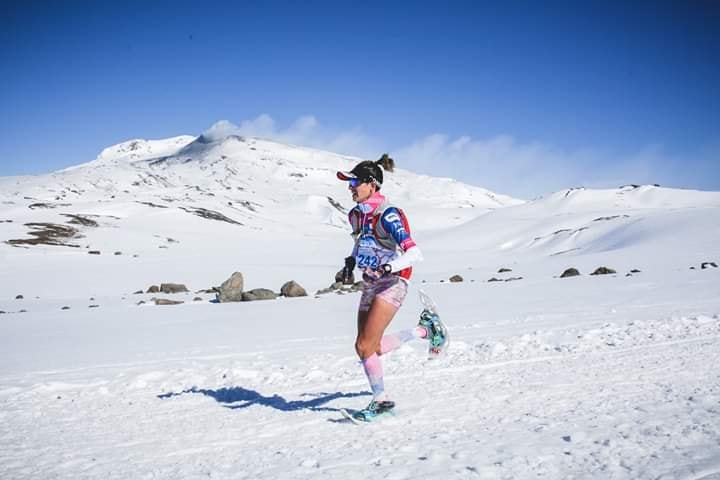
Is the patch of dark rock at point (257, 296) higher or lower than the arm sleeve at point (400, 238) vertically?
lower

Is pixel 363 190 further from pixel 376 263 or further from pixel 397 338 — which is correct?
pixel 397 338

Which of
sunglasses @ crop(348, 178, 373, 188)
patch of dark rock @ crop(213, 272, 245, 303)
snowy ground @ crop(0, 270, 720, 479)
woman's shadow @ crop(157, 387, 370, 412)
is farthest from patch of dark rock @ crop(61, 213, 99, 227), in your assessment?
sunglasses @ crop(348, 178, 373, 188)

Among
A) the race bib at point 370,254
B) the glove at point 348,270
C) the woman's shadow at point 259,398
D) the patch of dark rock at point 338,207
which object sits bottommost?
the woman's shadow at point 259,398

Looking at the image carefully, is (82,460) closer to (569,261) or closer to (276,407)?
(276,407)

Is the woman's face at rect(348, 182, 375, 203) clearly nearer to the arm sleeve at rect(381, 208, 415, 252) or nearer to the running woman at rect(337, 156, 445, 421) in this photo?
the running woman at rect(337, 156, 445, 421)

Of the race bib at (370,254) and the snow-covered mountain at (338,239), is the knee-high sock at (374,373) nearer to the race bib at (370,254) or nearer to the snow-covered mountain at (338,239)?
the race bib at (370,254)

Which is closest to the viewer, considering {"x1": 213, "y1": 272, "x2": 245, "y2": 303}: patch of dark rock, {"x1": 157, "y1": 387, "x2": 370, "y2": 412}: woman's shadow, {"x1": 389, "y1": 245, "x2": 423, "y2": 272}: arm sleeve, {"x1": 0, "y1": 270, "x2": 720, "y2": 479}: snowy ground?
{"x1": 0, "y1": 270, "x2": 720, "y2": 479}: snowy ground

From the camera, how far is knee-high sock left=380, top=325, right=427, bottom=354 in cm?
559

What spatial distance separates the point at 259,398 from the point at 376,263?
242cm

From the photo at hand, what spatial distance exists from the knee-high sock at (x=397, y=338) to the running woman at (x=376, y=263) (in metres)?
0.01

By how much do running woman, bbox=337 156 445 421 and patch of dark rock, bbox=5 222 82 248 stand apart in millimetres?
47423

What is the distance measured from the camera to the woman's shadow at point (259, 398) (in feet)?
18.9

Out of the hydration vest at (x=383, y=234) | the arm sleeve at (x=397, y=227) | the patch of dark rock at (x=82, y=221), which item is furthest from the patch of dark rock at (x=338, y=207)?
the arm sleeve at (x=397, y=227)

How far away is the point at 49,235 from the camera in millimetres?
51562
